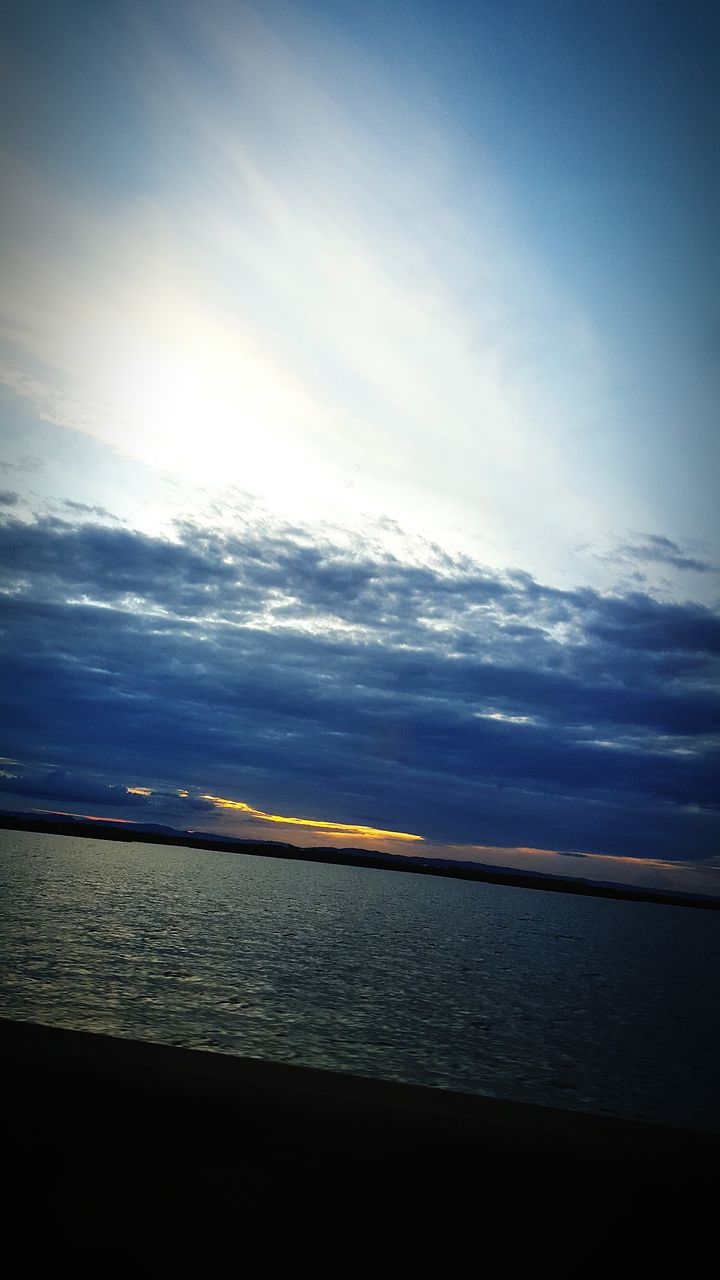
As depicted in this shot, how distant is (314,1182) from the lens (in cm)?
428

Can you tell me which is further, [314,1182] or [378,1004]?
[378,1004]

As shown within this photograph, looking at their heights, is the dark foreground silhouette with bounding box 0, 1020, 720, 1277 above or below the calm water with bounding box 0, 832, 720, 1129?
above

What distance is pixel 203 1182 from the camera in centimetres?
429

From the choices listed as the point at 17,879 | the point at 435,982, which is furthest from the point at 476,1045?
the point at 17,879

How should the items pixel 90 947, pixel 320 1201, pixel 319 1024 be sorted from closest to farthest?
1. pixel 320 1201
2. pixel 319 1024
3. pixel 90 947

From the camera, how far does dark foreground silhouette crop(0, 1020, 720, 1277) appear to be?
3.98 m

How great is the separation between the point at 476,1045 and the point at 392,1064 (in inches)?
163

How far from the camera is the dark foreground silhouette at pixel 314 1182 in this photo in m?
3.98

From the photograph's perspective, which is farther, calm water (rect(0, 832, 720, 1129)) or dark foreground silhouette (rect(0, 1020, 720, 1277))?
calm water (rect(0, 832, 720, 1129))

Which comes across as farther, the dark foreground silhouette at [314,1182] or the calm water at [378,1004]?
the calm water at [378,1004]

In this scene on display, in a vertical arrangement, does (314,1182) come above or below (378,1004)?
above

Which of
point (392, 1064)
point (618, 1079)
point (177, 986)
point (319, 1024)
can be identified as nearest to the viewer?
point (392, 1064)

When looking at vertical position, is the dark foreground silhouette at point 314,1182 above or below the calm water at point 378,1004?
above

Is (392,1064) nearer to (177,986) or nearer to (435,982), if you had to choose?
(177,986)
